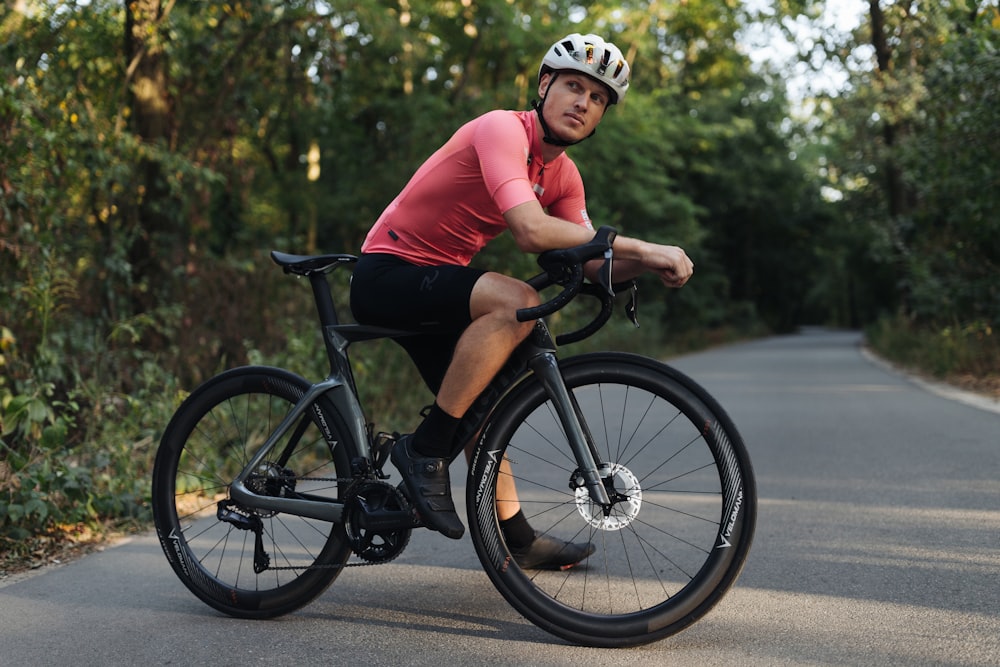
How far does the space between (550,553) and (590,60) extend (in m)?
1.81

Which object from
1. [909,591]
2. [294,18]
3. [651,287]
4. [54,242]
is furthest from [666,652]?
[651,287]

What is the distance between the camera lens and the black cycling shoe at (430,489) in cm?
350

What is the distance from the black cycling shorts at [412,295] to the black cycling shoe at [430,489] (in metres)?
0.43

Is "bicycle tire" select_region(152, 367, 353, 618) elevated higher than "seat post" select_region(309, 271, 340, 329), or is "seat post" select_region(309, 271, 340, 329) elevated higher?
"seat post" select_region(309, 271, 340, 329)

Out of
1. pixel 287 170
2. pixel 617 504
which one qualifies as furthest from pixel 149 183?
pixel 287 170

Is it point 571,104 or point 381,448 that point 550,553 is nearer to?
point 381,448

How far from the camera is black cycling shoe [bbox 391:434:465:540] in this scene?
3498 millimetres

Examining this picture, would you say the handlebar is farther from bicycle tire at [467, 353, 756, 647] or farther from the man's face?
the man's face

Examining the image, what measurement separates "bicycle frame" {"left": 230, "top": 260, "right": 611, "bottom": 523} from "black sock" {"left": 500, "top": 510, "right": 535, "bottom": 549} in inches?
18.5

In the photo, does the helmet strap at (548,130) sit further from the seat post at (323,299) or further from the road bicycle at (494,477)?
the seat post at (323,299)

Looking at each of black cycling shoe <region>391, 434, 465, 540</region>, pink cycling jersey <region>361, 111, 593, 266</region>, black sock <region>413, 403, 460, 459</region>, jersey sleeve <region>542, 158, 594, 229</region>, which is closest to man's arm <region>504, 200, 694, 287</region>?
pink cycling jersey <region>361, 111, 593, 266</region>

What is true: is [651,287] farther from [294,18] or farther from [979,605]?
[979,605]

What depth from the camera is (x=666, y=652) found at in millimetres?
3264

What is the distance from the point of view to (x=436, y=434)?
3547 mm
